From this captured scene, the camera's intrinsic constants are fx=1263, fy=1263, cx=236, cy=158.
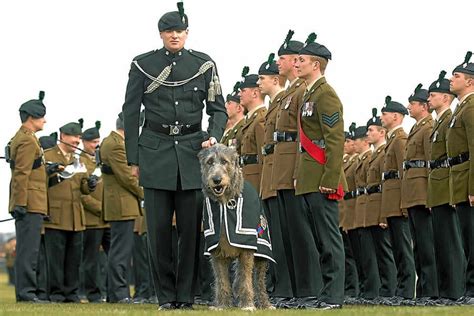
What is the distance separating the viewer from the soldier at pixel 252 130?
14.5m

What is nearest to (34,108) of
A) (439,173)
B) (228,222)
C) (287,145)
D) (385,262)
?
(287,145)

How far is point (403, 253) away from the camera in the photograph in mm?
15797

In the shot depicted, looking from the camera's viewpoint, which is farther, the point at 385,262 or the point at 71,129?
the point at 71,129

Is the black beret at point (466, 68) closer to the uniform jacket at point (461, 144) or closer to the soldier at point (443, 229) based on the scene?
the uniform jacket at point (461, 144)

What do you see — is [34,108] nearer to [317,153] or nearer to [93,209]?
[93,209]

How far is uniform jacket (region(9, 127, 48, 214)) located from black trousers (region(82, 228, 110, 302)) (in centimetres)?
211

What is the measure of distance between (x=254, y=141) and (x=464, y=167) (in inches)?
115

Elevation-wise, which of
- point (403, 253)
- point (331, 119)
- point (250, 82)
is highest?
point (250, 82)

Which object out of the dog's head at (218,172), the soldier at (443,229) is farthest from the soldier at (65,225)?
the dog's head at (218,172)

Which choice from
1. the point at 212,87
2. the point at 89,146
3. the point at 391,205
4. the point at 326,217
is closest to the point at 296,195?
the point at 326,217

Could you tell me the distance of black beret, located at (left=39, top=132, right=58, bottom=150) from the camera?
58.3 ft

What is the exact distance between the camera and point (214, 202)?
11078mm

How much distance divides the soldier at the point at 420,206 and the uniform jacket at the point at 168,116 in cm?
387

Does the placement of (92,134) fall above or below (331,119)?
above
